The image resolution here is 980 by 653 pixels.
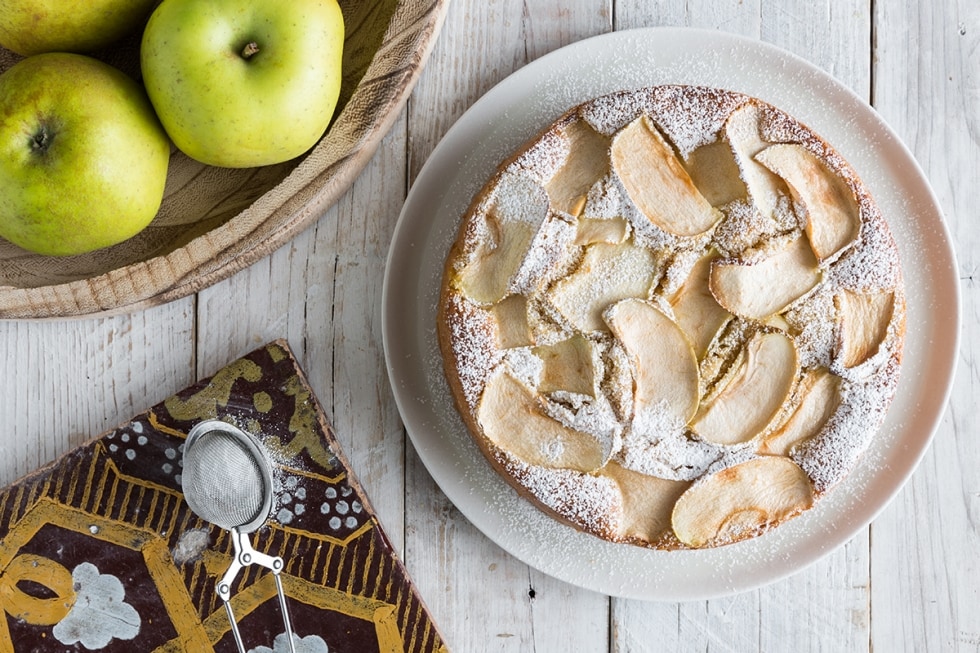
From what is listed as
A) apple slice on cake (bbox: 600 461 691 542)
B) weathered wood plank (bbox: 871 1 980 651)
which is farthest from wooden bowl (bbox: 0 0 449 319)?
weathered wood plank (bbox: 871 1 980 651)

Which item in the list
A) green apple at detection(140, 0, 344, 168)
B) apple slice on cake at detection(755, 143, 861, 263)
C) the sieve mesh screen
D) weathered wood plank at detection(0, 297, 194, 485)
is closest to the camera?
green apple at detection(140, 0, 344, 168)

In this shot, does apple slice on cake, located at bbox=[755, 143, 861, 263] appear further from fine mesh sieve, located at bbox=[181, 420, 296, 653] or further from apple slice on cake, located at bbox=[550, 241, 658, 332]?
fine mesh sieve, located at bbox=[181, 420, 296, 653]

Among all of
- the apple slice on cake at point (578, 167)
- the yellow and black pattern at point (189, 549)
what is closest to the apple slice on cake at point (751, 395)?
the apple slice on cake at point (578, 167)

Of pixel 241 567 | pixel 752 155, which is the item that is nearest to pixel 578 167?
pixel 752 155

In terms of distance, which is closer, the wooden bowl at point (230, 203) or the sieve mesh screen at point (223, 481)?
the wooden bowl at point (230, 203)

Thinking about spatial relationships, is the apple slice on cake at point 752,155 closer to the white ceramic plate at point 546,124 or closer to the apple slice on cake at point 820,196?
the apple slice on cake at point 820,196

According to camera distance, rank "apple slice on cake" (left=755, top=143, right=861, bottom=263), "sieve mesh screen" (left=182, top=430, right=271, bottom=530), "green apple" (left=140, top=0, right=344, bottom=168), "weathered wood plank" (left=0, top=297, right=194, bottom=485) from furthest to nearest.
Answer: "weathered wood plank" (left=0, top=297, right=194, bottom=485), "sieve mesh screen" (left=182, top=430, right=271, bottom=530), "apple slice on cake" (left=755, top=143, right=861, bottom=263), "green apple" (left=140, top=0, right=344, bottom=168)

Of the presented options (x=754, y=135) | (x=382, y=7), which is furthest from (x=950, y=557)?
(x=382, y=7)
